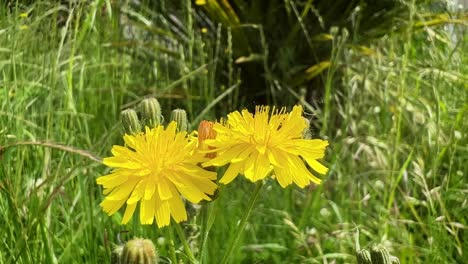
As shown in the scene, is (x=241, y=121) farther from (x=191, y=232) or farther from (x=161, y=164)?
(x=191, y=232)

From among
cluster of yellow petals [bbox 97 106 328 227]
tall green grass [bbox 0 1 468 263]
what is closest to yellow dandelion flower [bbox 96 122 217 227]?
cluster of yellow petals [bbox 97 106 328 227]

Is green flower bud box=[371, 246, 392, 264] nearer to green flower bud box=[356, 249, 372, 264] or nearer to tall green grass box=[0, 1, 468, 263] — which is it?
green flower bud box=[356, 249, 372, 264]

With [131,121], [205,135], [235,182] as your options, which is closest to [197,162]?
[205,135]

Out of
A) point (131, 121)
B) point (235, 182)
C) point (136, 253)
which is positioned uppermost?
point (131, 121)

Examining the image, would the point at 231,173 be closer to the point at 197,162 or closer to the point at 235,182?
the point at 197,162

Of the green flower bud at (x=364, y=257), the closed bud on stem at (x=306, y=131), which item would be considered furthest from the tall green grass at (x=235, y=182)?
the green flower bud at (x=364, y=257)

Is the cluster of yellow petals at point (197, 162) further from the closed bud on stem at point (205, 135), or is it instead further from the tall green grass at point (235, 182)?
the tall green grass at point (235, 182)
